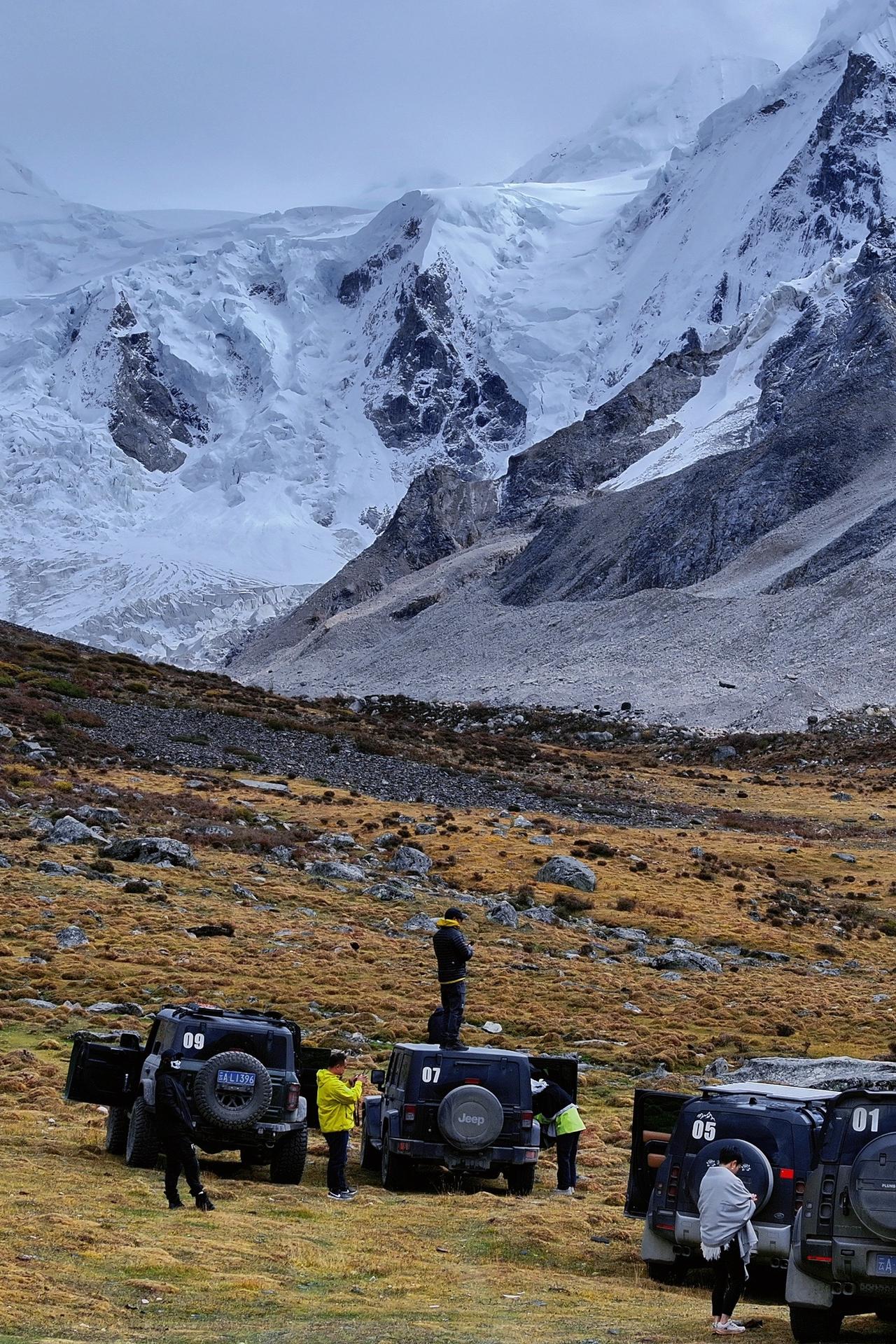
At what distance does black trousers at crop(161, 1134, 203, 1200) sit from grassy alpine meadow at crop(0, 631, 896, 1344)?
47 centimetres

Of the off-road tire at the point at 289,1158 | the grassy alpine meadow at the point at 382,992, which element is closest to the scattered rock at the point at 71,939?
the grassy alpine meadow at the point at 382,992

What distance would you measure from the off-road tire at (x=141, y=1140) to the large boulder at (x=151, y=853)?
22459 millimetres

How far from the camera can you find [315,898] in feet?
122

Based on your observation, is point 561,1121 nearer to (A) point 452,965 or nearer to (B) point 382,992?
(A) point 452,965

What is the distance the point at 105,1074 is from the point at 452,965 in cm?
461

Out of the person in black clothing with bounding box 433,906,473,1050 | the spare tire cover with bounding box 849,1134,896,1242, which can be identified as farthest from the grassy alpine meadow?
the person in black clothing with bounding box 433,906,473,1050

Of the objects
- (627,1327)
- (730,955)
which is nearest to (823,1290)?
(627,1327)

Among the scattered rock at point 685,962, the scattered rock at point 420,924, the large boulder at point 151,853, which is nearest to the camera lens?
the scattered rock at point 685,962

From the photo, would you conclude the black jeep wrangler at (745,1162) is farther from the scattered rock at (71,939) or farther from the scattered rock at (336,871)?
the scattered rock at (336,871)

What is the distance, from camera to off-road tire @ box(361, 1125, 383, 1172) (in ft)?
58.0

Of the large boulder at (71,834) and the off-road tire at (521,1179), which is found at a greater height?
the large boulder at (71,834)

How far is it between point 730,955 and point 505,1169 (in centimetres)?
2127

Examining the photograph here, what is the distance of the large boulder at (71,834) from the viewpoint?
40000mm

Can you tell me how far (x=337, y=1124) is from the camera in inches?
631
